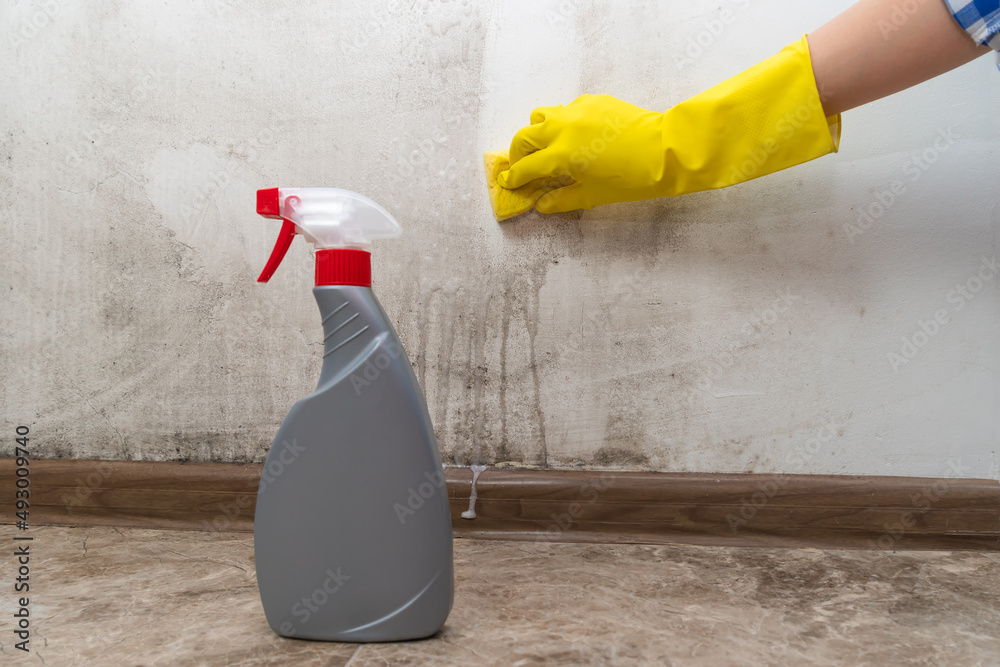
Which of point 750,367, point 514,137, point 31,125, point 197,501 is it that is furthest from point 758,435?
point 31,125

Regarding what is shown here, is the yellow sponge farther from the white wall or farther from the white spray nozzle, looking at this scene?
the white spray nozzle

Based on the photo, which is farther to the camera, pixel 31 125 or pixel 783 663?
pixel 31 125

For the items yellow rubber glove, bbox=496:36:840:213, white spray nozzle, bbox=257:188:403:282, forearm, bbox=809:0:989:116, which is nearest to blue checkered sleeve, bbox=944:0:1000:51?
forearm, bbox=809:0:989:116

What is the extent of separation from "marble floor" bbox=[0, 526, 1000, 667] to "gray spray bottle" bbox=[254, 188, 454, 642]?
0.03 meters

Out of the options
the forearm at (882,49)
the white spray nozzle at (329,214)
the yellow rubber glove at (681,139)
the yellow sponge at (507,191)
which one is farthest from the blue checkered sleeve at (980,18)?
the white spray nozzle at (329,214)

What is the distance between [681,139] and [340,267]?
14.1 inches

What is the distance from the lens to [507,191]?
0.69 metres

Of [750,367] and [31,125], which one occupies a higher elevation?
[31,125]

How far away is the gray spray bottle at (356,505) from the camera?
1.45ft

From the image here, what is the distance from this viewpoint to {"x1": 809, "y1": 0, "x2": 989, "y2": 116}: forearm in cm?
54

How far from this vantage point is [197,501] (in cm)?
72

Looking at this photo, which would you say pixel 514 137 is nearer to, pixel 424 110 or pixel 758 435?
pixel 424 110

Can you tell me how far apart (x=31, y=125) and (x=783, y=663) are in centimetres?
97

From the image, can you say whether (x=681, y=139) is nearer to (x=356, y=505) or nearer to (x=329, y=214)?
(x=329, y=214)
